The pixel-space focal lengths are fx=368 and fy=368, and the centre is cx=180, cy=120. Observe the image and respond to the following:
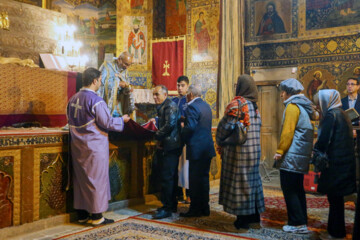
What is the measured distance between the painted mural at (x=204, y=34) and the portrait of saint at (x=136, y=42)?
4.49 feet

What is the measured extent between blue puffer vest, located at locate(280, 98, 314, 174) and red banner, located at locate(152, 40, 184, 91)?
6.99 m

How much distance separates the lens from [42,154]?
403cm

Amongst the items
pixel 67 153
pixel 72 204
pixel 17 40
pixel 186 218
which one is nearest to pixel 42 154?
pixel 67 153

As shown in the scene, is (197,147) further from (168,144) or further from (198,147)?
(168,144)

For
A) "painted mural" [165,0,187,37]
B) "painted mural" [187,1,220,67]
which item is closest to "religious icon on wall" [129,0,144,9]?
"painted mural" [165,0,187,37]

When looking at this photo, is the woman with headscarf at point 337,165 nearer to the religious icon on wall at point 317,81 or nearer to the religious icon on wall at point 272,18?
the religious icon on wall at point 317,81

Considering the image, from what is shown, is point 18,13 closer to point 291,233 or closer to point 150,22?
point 150,22

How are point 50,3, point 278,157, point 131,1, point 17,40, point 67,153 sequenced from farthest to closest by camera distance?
point 50,3 → point 131,1 → point 17,40 → point 67,153 → point 278,157

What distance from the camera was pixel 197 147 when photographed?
4422mm

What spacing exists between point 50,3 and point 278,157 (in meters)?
9.78

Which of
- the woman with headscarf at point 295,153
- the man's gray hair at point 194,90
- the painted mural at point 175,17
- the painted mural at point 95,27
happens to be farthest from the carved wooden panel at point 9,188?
the painted mural at point 95,27

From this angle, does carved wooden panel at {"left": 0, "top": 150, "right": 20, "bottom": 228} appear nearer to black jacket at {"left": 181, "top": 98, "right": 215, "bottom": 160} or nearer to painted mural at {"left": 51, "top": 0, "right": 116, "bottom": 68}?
black jacket at {"left": 181, "top": 98, "right": 215, "bottom": 160}

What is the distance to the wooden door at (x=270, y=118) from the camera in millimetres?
8781

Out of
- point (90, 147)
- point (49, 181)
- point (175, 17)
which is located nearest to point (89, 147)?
point (90, 147)
